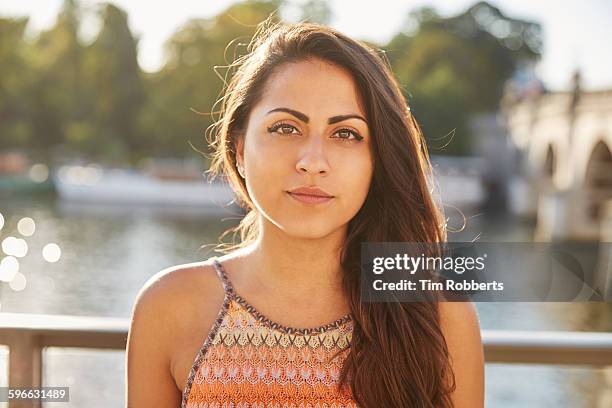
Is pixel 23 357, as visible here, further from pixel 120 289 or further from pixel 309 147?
pixel 120 289

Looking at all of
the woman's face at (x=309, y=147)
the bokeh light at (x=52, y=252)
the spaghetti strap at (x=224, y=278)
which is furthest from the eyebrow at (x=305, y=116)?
the bokeh light at (x=52, y=252)

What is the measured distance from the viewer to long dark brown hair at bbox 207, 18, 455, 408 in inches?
65.0

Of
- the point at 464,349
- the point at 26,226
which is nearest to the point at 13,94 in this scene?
the point at 26,226

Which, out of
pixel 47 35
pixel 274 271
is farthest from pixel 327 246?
pixel 47 35

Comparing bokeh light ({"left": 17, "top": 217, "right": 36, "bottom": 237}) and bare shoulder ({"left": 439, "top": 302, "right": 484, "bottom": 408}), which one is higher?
bokeh light ({"left": 17, "top": 217, "right": 36, "bottom": 237})

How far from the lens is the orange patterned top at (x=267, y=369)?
5.39ft

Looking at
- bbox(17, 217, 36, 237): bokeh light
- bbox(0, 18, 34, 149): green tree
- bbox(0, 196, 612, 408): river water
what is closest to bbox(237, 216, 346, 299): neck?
bbox(0, 196, 612, 408): river water

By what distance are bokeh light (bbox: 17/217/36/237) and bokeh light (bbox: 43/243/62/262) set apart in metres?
2.18

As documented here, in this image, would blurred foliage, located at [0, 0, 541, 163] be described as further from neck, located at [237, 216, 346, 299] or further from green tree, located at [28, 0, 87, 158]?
neck, located at [237, 216, 346, 299]

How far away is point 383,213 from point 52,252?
2249 centimetres

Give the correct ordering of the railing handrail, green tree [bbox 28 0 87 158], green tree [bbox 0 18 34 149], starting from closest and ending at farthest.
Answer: the railing handrail
green tree [bbox 0 18 34 149]
green tree [bbox 28 0 87 158]

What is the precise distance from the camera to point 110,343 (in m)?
1.94

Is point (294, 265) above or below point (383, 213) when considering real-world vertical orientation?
below

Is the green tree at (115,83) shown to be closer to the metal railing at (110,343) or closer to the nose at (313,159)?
the metal railing at (110,343)
